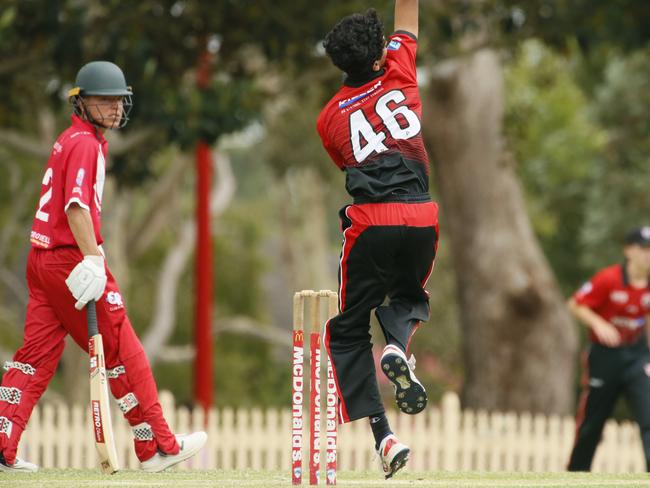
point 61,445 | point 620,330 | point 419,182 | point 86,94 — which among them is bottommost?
point 61,445

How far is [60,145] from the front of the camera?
724 cm

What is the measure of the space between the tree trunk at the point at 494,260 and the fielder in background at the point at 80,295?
42.3 feet

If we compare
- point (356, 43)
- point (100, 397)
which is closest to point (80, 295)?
point (100, 397)

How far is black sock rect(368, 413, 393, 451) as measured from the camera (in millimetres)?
6609

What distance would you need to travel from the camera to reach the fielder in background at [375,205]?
6.58 meters

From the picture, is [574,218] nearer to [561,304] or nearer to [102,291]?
[561,304]

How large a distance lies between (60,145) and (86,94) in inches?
13.3

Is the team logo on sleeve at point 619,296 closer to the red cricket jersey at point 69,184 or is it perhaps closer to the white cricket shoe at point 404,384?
the white cricket shoe at point 404,384

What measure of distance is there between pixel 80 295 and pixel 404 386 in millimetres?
1754

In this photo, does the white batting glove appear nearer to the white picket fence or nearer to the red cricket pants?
the red cricket pants

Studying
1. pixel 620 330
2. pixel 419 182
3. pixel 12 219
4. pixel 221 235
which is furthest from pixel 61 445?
pixel 221 235

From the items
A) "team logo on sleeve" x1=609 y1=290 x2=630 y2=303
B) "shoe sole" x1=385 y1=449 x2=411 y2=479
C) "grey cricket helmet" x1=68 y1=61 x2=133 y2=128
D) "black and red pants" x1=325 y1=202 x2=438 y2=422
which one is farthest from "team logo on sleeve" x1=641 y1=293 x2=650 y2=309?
"grey cricket helmet" x1=68 y1=61 x2=133 y2=128

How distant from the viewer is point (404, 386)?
638 cm

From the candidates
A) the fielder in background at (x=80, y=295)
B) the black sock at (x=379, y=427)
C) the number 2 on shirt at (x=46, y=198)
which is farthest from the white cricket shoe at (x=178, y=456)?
the number 2 on shirt at (x=46, y=198)
